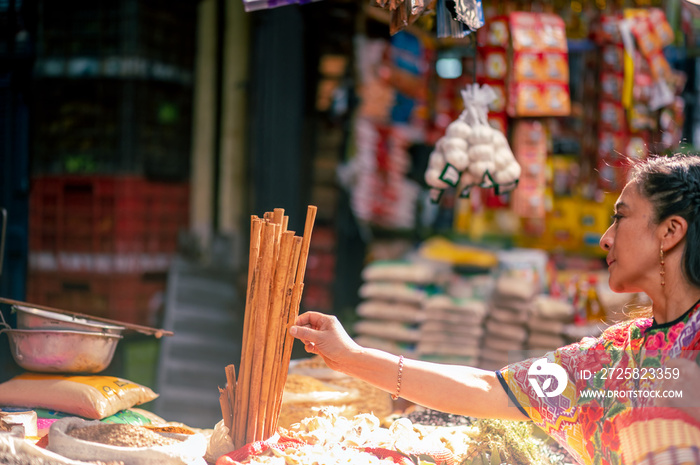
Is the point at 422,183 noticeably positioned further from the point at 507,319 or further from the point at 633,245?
the point at 633,245

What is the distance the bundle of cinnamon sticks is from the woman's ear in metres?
0.83

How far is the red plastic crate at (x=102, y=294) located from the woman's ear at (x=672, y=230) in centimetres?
344

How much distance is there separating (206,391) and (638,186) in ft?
10.5

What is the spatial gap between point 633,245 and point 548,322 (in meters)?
2.78

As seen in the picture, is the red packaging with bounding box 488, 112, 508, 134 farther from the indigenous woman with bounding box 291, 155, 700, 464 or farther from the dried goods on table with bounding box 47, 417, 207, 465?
the dried goods on table with bounding box 47, 417, 207, 465

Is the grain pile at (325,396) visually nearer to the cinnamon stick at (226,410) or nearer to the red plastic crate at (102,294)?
the cinnamon stick at (226,410)

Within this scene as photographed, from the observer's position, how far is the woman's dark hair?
4.77 ft

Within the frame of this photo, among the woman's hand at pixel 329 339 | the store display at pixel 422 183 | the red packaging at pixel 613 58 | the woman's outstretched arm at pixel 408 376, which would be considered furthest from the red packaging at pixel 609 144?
the woman's hand at pixel 329 339

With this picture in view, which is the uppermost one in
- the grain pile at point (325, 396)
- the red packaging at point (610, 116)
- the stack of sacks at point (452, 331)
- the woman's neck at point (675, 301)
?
the red packaging at point (610, 116)

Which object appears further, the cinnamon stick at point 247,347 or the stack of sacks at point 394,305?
the stack of sacks at point 394,305

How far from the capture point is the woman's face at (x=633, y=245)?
4.94ft

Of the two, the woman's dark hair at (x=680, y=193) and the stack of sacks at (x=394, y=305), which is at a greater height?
the woman's dark hair at (x=680, y=193)

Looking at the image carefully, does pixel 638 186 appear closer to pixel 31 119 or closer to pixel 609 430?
pixel 609 430

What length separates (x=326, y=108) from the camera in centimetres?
443
